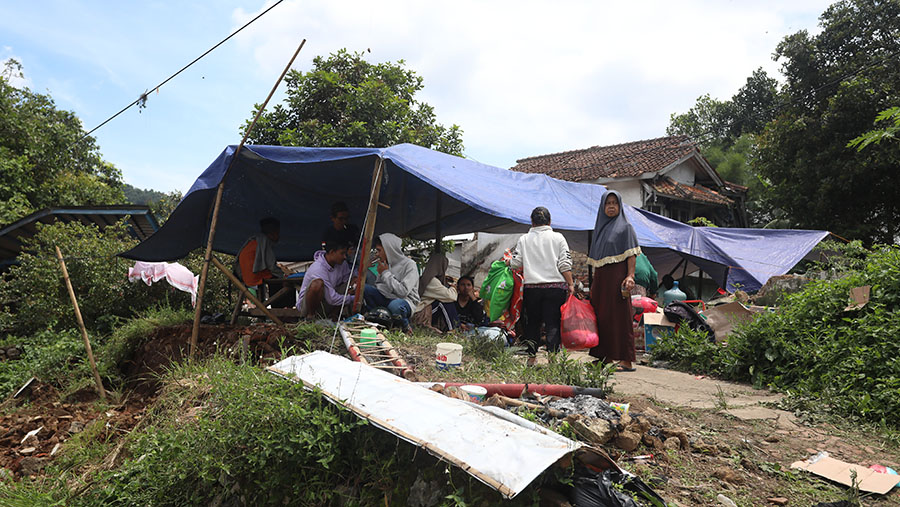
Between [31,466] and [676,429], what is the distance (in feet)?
15.2

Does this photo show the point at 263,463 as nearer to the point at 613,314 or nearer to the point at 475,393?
the point at 475,393

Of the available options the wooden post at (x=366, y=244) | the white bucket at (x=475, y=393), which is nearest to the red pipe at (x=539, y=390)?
the white bucket at (x=475, y=393)

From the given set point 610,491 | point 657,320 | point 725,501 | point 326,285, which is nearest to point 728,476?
point 725,501

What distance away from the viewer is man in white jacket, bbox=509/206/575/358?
15.5 ft

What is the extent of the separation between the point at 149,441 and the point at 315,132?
926cm

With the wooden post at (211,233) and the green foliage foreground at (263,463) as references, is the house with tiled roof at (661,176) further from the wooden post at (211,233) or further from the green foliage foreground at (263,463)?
the green foliage foreground at (263,463)

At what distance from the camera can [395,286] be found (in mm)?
5539

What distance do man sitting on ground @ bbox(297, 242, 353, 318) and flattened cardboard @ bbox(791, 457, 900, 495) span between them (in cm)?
390

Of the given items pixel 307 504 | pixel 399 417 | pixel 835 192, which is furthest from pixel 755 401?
pixel 835 192

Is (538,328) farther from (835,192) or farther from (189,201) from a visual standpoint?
(835,192)

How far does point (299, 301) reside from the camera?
567cm

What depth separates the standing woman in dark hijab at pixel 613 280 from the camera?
476cm

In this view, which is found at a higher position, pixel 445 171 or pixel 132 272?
pixel 445 171

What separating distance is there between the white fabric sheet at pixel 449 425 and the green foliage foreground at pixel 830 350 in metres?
2.73
